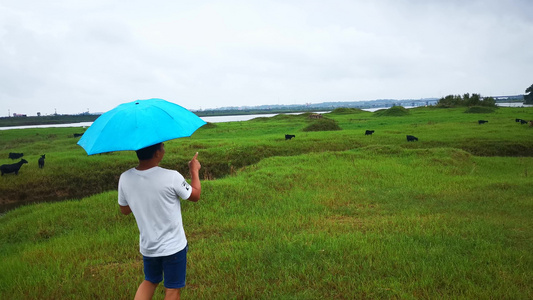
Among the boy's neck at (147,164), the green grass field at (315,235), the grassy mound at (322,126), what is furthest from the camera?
the grassy mound at (322,126)

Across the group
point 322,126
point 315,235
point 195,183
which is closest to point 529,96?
point 322,126

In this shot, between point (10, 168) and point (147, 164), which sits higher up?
point (147, 164)

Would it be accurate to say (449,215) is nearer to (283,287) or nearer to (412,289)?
(412,289)

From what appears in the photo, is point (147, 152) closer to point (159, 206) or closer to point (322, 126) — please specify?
point (159, 206)

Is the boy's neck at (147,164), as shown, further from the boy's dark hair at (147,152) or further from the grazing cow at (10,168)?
the grazing cow at (10,168)

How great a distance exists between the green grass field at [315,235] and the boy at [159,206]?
5.15 ft

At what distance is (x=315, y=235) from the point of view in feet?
21.1

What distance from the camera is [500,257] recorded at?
5227 mm

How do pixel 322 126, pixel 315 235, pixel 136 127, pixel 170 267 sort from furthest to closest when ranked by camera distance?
1. pixel 322 126
2. pixel 315 235
3. pixel 170 267
4. pixel 136 127

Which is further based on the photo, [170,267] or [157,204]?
[170,267]

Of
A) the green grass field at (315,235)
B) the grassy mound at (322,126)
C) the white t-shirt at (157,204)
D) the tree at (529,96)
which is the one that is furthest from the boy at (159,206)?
the tree at (529,96)

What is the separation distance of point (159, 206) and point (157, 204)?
3 cm

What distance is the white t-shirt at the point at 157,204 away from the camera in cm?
301

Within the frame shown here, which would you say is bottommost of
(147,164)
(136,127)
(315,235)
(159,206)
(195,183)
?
(315,235)
